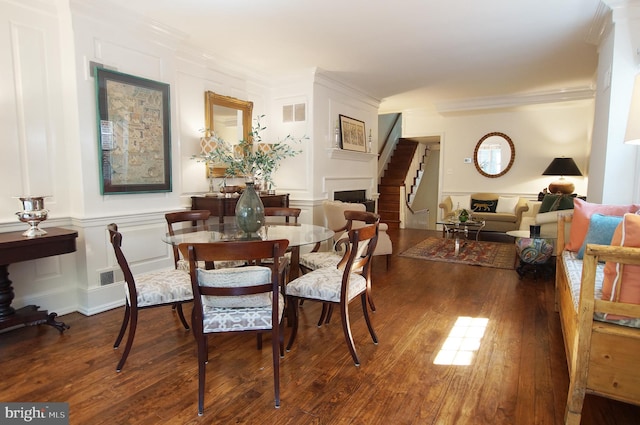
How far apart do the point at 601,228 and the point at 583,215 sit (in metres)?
0.34

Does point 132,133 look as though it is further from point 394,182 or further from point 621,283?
point 394,182

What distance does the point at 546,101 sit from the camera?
6578mm

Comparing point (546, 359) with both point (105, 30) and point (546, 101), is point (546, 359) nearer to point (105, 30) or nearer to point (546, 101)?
point (105, 30)

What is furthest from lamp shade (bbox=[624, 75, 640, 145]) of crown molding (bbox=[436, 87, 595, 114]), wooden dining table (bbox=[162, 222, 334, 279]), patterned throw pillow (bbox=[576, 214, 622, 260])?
crown molding (bbox=[436, 87, 595, 114])

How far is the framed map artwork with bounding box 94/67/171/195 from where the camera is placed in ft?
10.3

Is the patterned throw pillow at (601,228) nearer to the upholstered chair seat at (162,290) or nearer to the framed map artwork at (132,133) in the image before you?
the upholstered chair seat at (162,290)

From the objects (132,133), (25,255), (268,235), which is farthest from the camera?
(132,133)

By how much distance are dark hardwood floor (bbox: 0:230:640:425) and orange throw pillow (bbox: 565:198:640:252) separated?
67 centimetres

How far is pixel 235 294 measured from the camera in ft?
6.00

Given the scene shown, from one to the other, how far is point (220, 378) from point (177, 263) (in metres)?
1.20

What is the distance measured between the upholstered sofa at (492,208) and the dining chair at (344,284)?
14.0 feet

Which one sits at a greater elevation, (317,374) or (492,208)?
(492,208)

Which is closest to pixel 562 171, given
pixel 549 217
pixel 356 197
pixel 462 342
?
pixel 549 217

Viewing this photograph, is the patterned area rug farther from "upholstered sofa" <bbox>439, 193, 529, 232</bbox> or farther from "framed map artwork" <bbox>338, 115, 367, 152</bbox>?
"framed map artwork" <bbox>338, 115, 367, 152</bbox>
